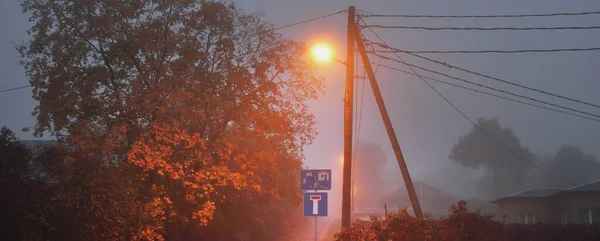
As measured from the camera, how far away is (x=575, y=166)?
134 metres

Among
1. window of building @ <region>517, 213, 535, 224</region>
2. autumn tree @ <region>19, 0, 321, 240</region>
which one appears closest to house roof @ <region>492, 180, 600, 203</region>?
window of building @ <region>517, 213, 535, 224</region>

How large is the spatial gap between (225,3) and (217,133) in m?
5.68

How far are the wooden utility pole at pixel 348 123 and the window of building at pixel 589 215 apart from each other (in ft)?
92.4

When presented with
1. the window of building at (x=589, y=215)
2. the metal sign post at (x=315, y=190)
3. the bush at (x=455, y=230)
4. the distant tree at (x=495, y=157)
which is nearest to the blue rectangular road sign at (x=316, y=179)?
the metal sign post at (x=315, y=190)

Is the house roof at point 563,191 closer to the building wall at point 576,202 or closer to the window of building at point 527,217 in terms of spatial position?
the building wall at point 576,202

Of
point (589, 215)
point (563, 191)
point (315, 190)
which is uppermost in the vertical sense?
point (563, 191)

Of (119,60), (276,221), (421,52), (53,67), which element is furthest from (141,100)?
(276,221)

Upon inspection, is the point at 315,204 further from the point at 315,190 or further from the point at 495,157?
the point at 495,157

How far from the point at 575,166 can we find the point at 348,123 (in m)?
134

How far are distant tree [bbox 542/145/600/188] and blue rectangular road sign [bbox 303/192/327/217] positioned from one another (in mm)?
127838

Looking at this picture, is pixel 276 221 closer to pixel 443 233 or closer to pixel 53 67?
pixel 53 67

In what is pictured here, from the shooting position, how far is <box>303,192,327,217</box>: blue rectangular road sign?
652 inches

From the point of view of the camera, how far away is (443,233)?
1378 cm

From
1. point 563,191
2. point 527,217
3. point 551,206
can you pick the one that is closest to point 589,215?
point 563,191
